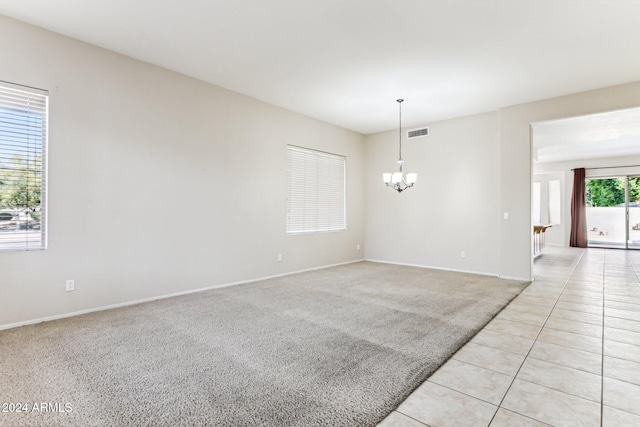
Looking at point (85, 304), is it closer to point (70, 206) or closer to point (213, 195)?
point (70, 206)

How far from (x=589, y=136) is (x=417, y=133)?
3922 millimetres

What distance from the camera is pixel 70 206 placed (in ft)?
11.4

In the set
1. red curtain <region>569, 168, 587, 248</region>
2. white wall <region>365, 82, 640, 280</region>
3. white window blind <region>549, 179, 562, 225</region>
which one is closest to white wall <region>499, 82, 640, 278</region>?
white wall <region>365, 82, 640, 280</region>

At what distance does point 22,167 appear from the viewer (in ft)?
10.7

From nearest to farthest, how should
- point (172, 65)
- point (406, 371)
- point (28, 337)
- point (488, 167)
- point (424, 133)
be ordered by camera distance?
A: point (406, 371) < point (28, 337) < point (172, 65) < point (488, 167) < point (424, 133)

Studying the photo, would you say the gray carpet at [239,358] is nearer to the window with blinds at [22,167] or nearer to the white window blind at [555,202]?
the window with blinds at [22,167]

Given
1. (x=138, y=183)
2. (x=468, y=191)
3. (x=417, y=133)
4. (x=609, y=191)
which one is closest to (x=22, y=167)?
(x=138, y=183)

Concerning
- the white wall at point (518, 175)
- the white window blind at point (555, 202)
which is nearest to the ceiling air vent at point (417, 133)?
the white wall at point (518, 175)

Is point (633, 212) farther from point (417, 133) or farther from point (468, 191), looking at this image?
point (417, 133)

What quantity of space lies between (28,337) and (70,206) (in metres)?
1.35

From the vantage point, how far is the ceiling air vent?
6660 millimetres

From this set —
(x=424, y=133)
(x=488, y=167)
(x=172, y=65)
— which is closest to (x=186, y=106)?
(x=172, y=65)

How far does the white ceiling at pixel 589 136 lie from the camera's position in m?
5.45

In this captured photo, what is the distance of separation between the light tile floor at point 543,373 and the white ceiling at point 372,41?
9.99 feet
